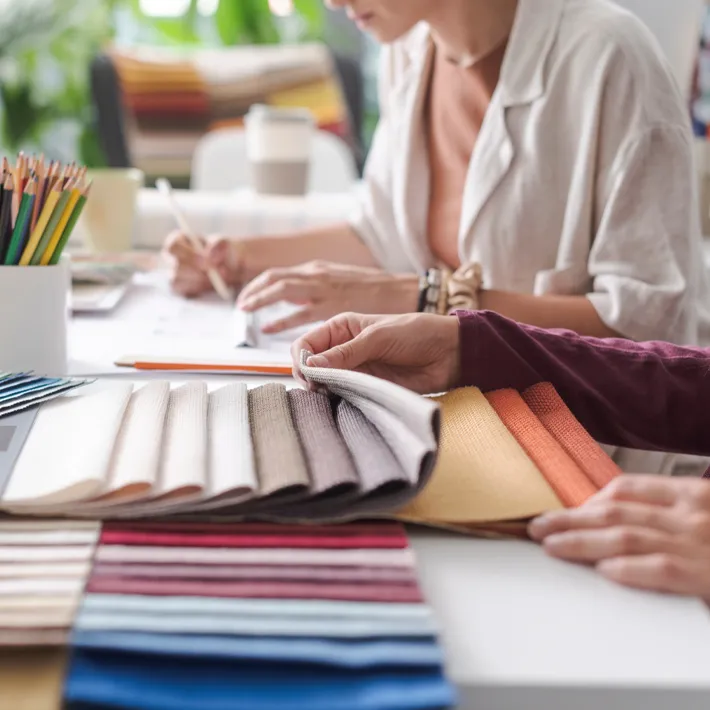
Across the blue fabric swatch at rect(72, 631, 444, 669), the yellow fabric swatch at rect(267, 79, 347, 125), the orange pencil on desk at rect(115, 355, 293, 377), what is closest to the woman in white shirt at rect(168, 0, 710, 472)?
the orange pencil on desk at rect(115, 355, 293, 377)

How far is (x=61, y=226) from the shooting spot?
30.3 inches

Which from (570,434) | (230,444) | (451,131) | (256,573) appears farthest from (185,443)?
(451,131)

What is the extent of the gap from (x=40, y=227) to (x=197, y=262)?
1.70ft

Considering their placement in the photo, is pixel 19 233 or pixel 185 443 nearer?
pixel 185 443

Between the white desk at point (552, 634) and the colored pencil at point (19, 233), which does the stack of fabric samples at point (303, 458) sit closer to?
the white desk at point (552, 634)

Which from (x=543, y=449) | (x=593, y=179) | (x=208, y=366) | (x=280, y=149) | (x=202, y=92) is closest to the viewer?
(x=543, y=449)

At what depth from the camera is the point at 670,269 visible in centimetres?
105

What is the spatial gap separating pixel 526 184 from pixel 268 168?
77cm

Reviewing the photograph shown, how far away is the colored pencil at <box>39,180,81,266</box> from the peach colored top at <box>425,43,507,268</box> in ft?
2.16

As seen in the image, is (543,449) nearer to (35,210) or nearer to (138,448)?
(138,448)

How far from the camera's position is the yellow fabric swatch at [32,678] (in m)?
0.33

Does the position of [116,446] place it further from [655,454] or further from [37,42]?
[37,42]

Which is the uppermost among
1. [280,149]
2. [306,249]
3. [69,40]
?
[69,40]

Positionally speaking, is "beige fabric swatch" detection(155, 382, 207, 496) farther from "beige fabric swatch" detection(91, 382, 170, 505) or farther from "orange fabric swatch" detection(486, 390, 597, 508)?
"orange fabric swatch" detection(486, 390, 597, 508)
